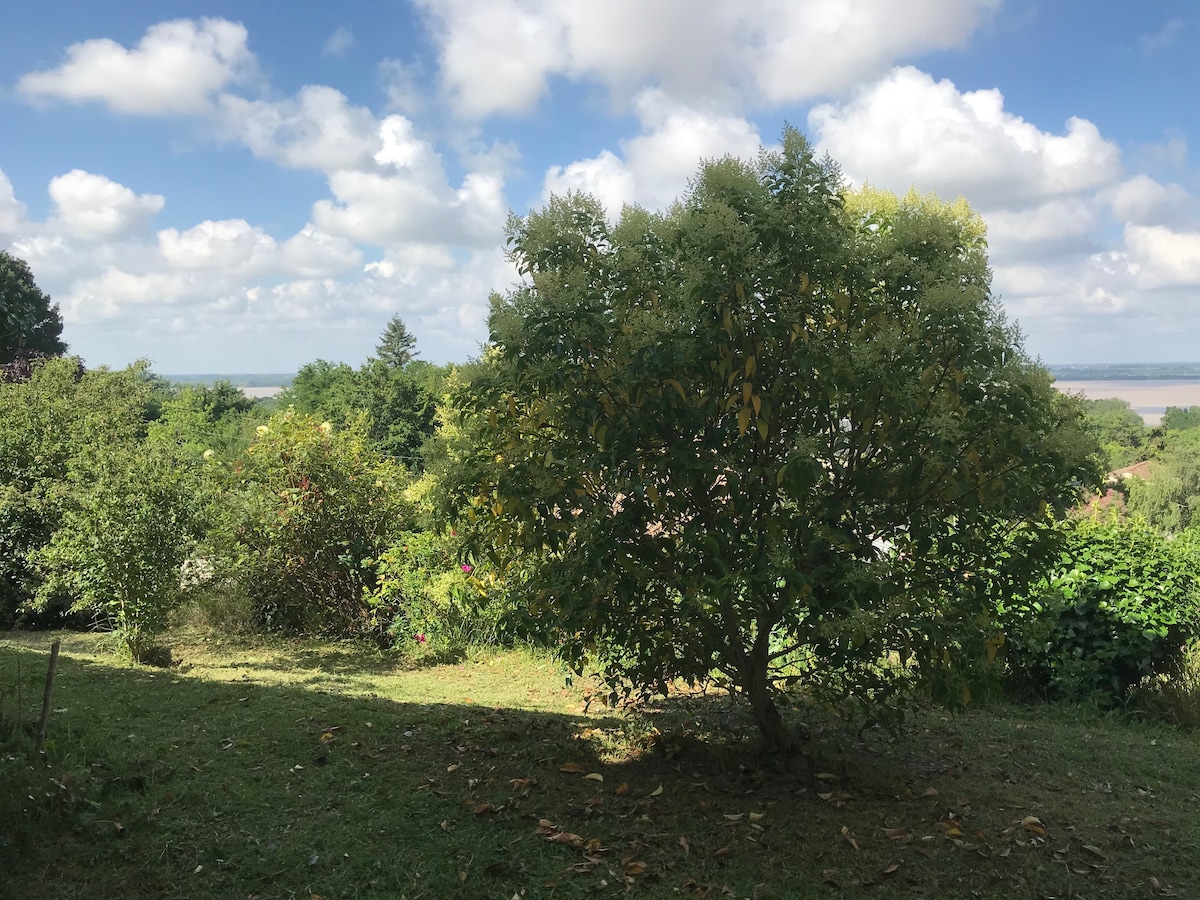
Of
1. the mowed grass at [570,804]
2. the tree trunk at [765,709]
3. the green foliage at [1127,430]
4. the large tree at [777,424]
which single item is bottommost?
the mowed grass at [570,804]

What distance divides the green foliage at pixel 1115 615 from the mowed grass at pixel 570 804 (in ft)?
1.58

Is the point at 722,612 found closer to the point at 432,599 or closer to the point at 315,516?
the point at 432,599

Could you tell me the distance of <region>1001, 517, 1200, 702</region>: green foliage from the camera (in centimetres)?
598

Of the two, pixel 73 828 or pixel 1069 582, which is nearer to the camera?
pixel 73 828

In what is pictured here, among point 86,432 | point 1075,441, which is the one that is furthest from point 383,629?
point 1075,441

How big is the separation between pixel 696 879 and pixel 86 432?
33.2ft

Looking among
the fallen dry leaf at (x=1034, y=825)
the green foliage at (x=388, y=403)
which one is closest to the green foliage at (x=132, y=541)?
the fallen dry leaf at (x=1034, y=825)

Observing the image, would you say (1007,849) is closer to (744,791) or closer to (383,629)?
(744,791)

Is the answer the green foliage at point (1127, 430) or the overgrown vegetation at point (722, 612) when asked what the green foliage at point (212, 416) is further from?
the green foliage at point (1127, 430)

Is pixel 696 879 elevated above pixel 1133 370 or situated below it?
below

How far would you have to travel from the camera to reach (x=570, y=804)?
12.7ft

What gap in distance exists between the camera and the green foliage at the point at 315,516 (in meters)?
9.19

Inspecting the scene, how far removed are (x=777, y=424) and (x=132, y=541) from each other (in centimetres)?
589

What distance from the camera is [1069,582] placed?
6199 mm
